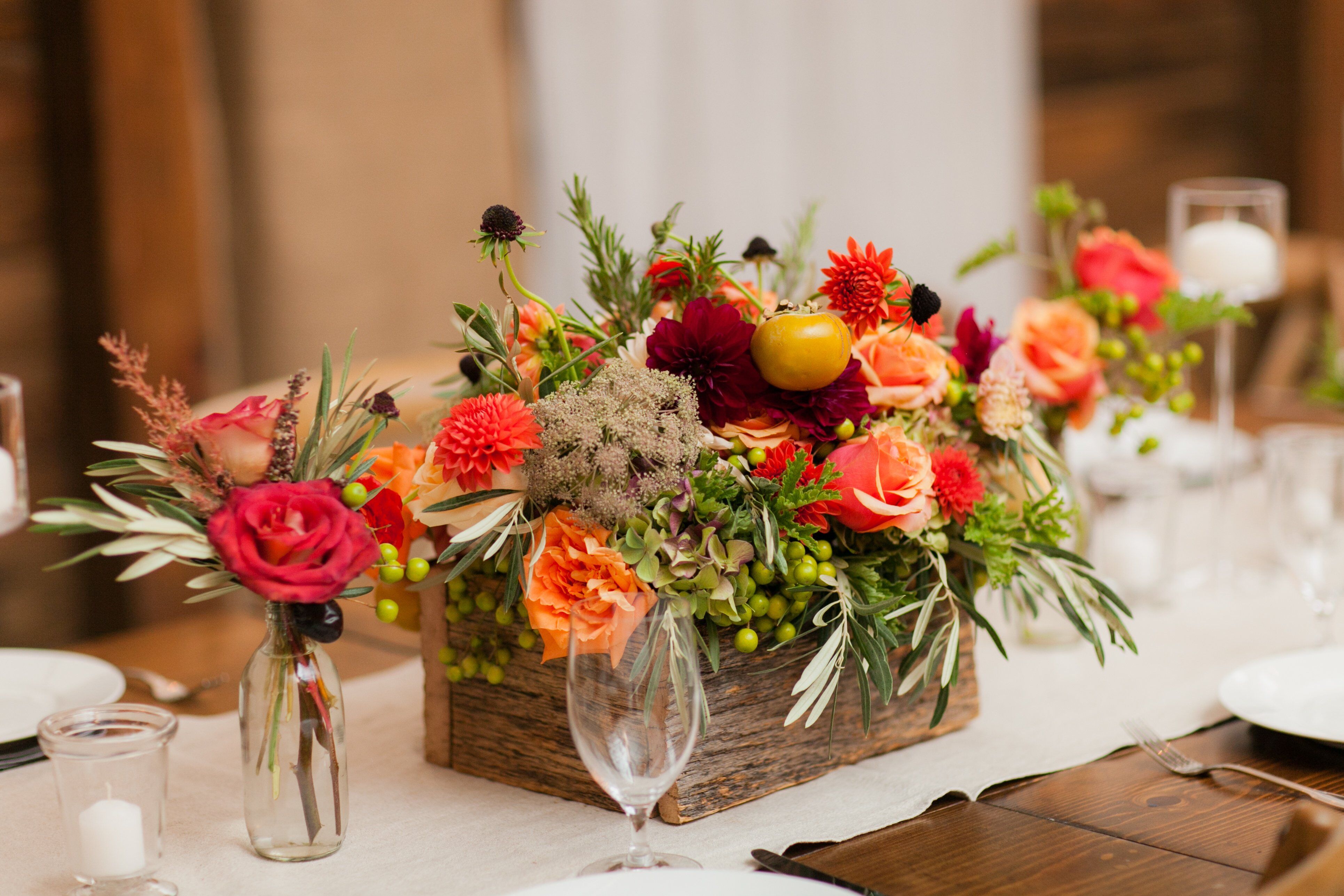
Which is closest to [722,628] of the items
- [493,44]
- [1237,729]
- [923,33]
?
[1237,729]

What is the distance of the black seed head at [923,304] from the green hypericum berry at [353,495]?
0.35 meters

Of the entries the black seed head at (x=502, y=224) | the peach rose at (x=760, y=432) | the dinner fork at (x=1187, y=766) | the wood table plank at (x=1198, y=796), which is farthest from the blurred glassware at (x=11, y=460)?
the dinner fork at (x=1187, y=766)

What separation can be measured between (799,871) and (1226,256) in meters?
0.90

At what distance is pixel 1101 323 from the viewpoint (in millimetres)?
1261

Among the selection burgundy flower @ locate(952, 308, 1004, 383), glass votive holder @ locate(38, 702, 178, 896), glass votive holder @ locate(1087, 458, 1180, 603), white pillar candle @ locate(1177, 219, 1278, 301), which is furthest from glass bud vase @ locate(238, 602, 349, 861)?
white pillar candle @ locate(1177, 219, 1278, 301)

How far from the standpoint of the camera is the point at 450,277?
238cm

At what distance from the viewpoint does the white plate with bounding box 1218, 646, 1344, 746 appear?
91 cm

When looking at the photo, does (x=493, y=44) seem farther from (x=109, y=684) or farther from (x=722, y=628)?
(x=722, y=628)

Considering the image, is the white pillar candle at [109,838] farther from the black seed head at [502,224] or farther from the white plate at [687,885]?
the black seed head at [502,224]

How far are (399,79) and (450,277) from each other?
36 centimetres

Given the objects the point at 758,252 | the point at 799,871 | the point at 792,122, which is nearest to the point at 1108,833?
the point at 799,871

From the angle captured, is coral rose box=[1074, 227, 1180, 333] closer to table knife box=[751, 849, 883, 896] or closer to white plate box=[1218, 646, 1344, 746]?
white plate box=[1218, 646, 1344, 746]

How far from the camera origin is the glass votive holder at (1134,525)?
1.25 m

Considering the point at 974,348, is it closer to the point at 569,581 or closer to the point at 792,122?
the point at 569,581
